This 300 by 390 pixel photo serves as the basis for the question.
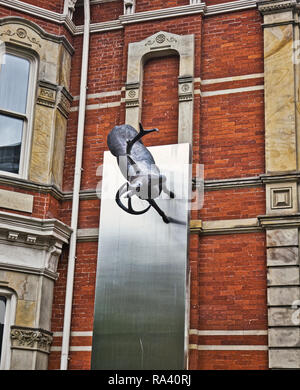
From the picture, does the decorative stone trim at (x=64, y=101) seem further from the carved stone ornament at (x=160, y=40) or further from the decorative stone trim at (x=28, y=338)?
the decorative stone trim at (x=28, y=338)

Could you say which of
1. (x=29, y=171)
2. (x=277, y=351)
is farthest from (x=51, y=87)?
(x=277, y=351)

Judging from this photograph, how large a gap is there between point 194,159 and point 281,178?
1384 millimetres

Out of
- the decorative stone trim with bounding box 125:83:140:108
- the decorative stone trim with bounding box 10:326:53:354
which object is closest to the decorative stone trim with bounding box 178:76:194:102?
the decorative stone trim with bounding box 125:83:140:108

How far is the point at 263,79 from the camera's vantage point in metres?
11.0

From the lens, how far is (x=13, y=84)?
11367 mm

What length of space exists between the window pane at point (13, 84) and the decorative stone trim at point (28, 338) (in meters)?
3.50

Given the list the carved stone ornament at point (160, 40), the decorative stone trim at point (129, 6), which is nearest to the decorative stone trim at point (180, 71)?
the carved stone ornament at point (160, 40)

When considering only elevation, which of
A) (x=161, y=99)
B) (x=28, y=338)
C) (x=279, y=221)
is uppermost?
(x=161, y=99)

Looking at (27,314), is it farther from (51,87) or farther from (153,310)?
(51,87)

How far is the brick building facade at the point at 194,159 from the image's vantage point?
32.6 ft

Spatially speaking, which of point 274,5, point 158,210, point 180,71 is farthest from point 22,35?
point 274,5

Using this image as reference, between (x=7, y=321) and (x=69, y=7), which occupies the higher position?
(x=69, y=7)

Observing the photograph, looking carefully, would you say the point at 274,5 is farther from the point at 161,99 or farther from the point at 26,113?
the point at 26,113

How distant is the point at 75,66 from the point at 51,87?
34.2 inches
